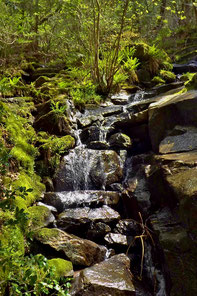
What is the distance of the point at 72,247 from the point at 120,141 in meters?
3.65

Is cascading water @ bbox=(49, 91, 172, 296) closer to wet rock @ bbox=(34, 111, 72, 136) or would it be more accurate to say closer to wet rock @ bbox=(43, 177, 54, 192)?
wet rock @ bbox=(43, 177, 54, 192)

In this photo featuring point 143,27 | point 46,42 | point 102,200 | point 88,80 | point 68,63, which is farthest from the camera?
point 143,27

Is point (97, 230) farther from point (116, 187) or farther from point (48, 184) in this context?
point (48, 184)

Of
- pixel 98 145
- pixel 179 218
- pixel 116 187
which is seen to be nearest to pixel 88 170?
pixel 116 187

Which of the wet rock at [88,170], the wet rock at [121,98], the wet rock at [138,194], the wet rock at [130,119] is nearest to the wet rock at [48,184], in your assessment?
the wet rock at [88,170]

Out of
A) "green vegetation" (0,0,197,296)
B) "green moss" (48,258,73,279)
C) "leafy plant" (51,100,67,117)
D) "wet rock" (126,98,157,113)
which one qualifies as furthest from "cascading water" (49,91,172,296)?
"wet rock" (126,98,157,113)

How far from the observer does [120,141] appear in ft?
22.3

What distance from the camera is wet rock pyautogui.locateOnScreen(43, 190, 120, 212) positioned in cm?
496

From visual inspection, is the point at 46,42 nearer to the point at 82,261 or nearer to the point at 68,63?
the point at 68,63

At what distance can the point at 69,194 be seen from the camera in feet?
17.2

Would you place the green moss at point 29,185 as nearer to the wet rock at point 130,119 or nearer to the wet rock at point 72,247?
the wet rock at point 72,247

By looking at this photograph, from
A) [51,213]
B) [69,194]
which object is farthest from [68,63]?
[51,213]

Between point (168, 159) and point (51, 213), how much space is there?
232cm

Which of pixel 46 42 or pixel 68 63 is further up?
pixel 46 42
